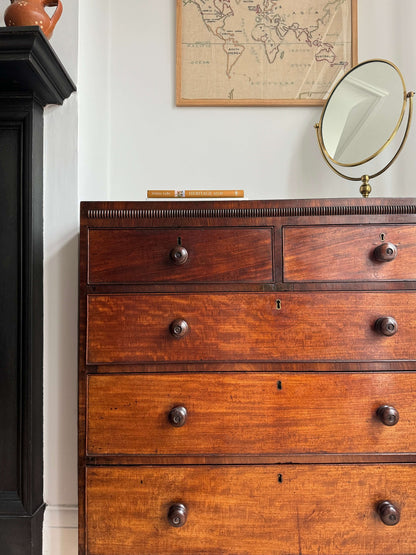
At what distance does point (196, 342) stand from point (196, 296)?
14 cm

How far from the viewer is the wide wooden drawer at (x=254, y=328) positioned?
49.8 inches

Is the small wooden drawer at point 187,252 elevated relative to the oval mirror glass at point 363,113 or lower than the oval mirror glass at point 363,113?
lower

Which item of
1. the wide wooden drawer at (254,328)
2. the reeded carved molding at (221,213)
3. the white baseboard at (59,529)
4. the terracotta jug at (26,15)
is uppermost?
the terracotta jug at (26,15)

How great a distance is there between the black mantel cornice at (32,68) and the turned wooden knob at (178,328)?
885mm

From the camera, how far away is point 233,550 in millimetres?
1252

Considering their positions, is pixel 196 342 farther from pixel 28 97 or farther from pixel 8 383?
pixel 28 97

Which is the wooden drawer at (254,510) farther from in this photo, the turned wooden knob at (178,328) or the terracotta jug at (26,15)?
the terracotta jug at (26,15)

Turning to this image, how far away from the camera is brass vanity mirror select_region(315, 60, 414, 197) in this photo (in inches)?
62.2

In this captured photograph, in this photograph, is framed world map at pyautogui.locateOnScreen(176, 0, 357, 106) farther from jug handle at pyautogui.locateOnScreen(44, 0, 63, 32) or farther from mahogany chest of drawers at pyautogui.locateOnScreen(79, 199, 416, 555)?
mahogany chest of drawers at pyautogui.locateOnScreen(79, 199, 416, 555)

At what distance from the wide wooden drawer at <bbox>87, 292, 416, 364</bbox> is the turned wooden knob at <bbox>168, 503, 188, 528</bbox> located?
437 mm

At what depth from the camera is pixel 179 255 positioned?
4.09ft

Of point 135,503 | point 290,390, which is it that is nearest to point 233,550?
point 135,503

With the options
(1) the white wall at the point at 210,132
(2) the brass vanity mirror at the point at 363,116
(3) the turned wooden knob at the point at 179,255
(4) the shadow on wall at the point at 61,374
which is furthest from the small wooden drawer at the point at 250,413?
(1) the white wall at the point at 210,132

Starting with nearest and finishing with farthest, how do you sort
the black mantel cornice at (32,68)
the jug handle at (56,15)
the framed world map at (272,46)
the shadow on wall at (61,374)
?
the black mantel cornice at (32,68) < the jug handle at (56,15) < the shadow on wall at (61,374) < the framed world map at (272,46)
